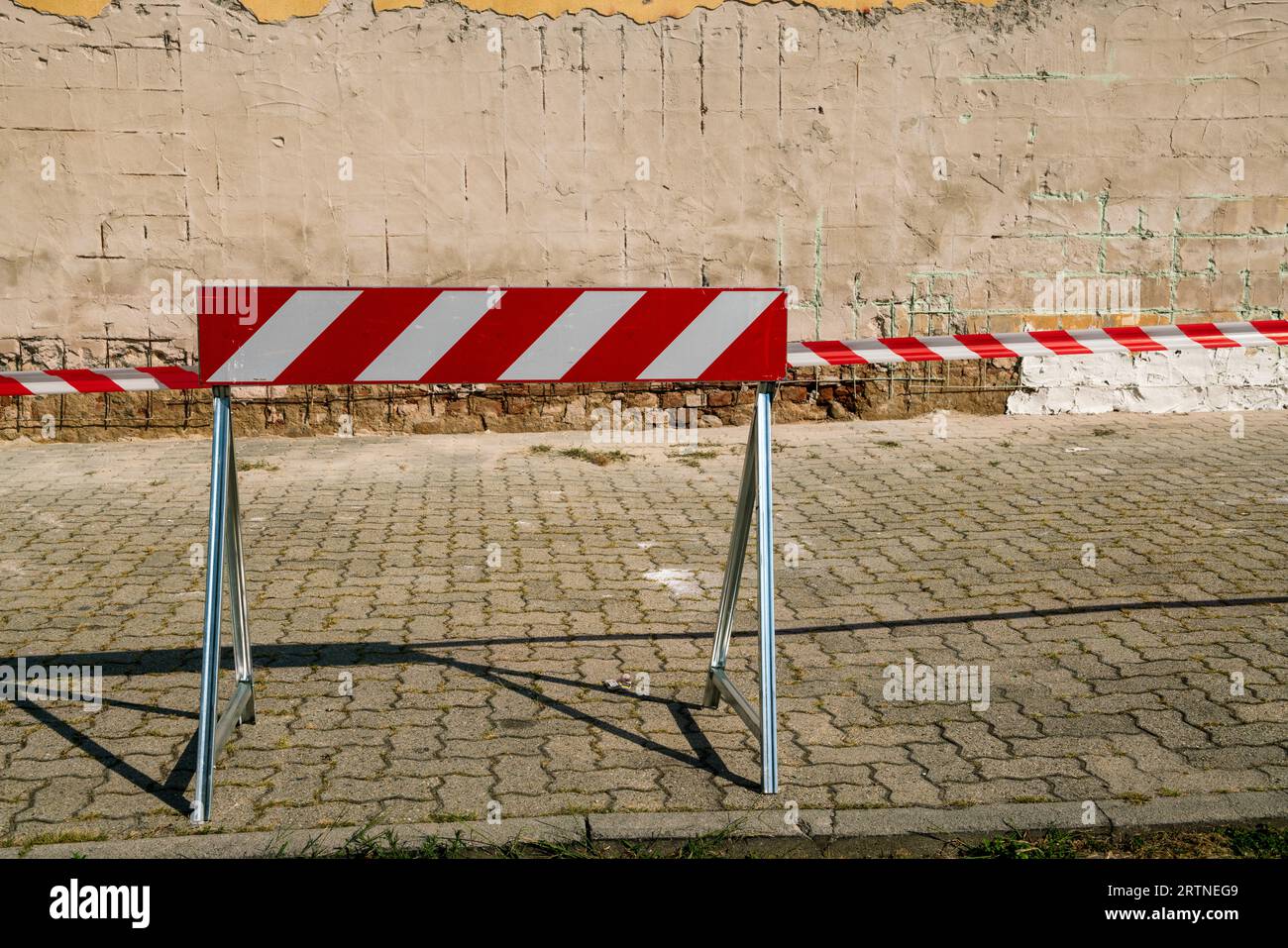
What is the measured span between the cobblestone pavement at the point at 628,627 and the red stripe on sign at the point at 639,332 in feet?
4.00

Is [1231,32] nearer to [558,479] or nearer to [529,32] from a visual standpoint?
[529,32]

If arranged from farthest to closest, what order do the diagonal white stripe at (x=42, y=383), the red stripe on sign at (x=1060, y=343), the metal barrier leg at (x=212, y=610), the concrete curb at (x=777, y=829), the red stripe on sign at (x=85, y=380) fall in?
the red stripe on sign at (x=1060, y=343) → the red stripe on sign at (x=85, y=380) → the diagonal white stripe at (x=42, y=383) → the metal barrier leg at (x=212, y=610) → the concrete curb at (x=777, y=829)

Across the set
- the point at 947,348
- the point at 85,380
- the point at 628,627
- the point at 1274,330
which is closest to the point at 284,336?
the point at 85,380

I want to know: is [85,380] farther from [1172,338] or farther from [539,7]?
[539,7]

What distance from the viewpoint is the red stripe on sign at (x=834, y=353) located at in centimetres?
554

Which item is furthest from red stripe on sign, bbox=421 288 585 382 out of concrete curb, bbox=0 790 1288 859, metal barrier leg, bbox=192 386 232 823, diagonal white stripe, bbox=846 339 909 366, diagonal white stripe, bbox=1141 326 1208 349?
diagonal white stripe, bbox=1141 326 1208 349

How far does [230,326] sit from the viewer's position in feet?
12.8

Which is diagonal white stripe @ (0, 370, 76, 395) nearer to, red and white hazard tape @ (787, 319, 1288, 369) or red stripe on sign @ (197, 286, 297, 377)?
red stripe on sign @ (197, 286, 297, 377)

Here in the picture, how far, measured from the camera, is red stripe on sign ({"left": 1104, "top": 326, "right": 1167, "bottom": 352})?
5.78 meters

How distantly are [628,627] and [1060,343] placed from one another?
228cm

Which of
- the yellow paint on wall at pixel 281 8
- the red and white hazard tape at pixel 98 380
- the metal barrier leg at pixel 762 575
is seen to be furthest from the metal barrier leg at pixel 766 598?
the yellow paint on wall at pixel 281 8

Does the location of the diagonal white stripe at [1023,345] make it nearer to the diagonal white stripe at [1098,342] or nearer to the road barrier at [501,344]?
the diagonal white stripe at [1098,342]

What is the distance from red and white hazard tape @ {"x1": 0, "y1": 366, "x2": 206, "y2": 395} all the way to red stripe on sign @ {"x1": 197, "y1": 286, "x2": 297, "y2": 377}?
55 centimetres

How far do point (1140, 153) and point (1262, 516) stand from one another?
427cm
